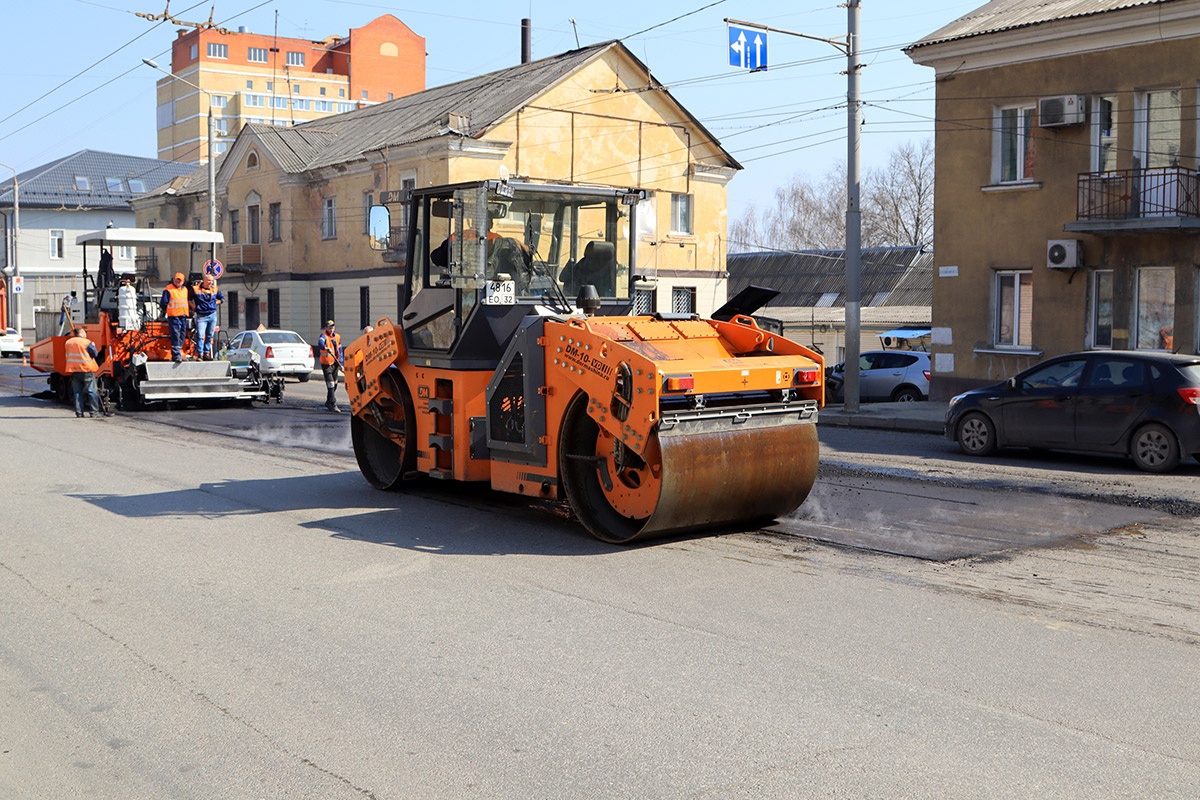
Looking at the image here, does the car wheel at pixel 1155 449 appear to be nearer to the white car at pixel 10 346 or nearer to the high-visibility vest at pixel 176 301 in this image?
the high-visibility vest at pixel 176 301

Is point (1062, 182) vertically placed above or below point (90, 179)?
below

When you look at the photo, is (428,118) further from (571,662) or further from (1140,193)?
(571,662)

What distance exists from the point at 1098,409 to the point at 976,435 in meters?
1.77

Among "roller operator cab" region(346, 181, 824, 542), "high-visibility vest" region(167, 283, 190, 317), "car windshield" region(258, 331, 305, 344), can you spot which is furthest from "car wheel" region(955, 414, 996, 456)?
"car windshield" region(258, 331, 305, 344)

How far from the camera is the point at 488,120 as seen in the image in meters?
37.3

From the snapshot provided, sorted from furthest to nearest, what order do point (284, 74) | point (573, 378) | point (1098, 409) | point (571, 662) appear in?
point (284, 74), point (1098, 409), point (573, 378), point (571, 662)

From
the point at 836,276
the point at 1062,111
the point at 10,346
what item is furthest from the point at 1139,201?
the point at 10,346

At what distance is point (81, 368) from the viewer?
20.8 m

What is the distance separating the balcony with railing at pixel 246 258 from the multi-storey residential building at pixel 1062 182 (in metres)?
30.5

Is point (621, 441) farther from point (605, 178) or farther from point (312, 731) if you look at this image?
point (605, 178)

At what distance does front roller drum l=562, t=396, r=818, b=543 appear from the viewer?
8625mm

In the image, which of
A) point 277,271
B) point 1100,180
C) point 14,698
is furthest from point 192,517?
point 277,271

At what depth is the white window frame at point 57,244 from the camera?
2862 inches

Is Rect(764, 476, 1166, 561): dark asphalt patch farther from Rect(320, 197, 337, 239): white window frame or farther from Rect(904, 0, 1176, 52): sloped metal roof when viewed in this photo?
Rect(320, 197, 337, 239): white window frame
